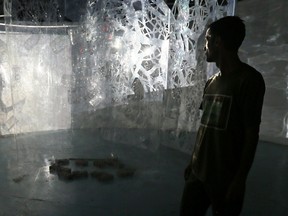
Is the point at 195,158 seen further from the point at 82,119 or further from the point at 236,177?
the point at 82,119

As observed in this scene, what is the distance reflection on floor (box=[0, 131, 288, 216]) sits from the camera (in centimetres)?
213

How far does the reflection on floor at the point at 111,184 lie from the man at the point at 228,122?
0.98m

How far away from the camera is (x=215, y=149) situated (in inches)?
45.9

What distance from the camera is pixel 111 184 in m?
2.63

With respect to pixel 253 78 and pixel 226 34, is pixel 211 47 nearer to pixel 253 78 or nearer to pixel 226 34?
pixel 226 34

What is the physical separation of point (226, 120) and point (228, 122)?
0.01 meters

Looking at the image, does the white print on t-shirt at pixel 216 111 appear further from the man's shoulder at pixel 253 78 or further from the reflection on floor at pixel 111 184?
the reflection on floor at pixel 111 184

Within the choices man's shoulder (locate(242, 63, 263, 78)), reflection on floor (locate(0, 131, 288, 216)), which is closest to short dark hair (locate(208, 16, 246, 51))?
man's shoulder (locate(242, 63, 263, 78))

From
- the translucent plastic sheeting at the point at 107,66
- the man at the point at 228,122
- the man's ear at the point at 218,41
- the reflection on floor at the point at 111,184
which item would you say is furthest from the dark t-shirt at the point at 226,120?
the translucent plastic sheeting at the point at 107,66

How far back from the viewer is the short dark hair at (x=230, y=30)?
43.8 inches

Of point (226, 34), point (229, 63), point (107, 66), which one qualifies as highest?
point (226, 34)

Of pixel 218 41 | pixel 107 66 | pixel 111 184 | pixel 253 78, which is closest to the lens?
pixel 253 78

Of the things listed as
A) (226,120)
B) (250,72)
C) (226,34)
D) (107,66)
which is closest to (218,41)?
(226,34)

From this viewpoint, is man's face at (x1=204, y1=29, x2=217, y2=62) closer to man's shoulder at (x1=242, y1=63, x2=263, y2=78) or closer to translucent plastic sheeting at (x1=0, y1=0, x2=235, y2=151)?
man's shoulder at (x1=242, y1=63, x2=263, y2=78)
